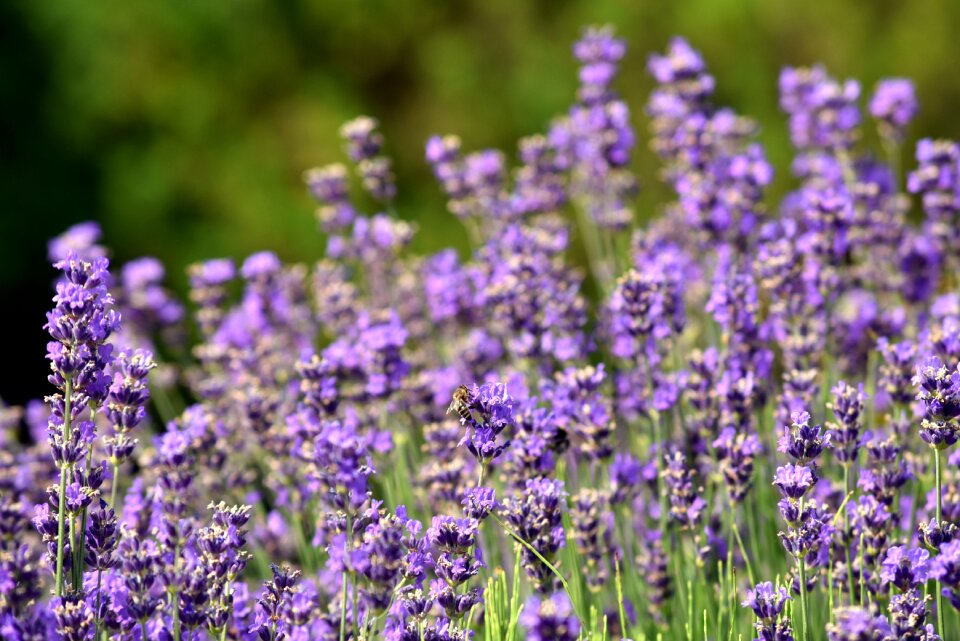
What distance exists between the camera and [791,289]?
315 centimetres

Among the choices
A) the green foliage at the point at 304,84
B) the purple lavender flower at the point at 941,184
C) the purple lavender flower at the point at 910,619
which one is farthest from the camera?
the green foliage at the point at 304,84

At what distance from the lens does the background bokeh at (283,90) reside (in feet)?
24.0

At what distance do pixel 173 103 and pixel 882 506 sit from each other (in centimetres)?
617

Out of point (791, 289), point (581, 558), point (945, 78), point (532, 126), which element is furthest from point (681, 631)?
point (945, 78)

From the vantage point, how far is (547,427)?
258cm

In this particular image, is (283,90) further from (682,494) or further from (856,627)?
(856,627)

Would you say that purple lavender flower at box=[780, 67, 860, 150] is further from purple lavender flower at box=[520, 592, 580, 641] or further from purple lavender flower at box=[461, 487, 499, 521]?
purple lavender flower at box=[520, 592, 580, 641]

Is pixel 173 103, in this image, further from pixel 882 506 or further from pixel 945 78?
pixel 882 506

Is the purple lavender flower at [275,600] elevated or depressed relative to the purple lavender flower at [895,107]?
depressed

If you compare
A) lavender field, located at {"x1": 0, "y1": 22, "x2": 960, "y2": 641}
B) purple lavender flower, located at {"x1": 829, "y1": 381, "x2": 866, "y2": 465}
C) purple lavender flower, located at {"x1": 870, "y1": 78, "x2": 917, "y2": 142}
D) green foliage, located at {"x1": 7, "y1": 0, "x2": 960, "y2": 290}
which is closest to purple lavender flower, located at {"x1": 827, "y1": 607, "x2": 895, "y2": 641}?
lavender field, located at {"x1": 0, "y1": 22, "x2": 960, "y2": 641}

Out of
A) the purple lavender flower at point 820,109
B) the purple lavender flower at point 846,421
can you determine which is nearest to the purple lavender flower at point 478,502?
the purple lavender flower at point 846,421

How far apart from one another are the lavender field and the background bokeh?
280cm

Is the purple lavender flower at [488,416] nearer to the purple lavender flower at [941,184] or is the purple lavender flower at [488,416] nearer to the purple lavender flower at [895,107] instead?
the purple lavender flower at [941,184]

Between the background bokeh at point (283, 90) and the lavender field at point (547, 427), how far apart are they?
9.20 feet
